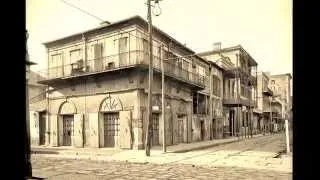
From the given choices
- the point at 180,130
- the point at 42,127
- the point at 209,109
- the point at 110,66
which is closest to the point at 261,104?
the point at 209,109

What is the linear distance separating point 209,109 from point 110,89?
41.8ft

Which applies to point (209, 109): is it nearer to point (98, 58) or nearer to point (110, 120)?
point (110, 120)

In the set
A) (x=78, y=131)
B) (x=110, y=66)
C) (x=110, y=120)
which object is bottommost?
(x=78, y=131)

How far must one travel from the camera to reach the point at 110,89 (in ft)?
68.6

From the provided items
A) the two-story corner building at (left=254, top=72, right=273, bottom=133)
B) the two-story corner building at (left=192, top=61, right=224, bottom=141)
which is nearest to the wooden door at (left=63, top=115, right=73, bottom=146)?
the two-story corner building at (left=192, top=61, right=224, bottom=141)

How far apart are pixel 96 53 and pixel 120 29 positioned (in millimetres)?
2370

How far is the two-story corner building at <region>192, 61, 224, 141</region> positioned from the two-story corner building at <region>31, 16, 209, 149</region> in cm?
271

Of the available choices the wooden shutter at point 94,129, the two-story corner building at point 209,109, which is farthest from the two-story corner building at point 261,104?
the wooden shutter at point 94,129

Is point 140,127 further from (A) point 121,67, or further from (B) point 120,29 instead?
(B) point 120,29

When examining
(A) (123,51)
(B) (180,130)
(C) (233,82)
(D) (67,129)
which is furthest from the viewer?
(C) (233,82)

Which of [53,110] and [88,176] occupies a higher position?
[53,110]

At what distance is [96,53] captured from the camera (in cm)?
2200

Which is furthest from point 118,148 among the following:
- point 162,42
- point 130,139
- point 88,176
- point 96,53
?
point 88,176

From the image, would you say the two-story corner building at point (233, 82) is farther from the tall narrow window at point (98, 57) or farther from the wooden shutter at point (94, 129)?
the wooden shutter at point (94, 129)
